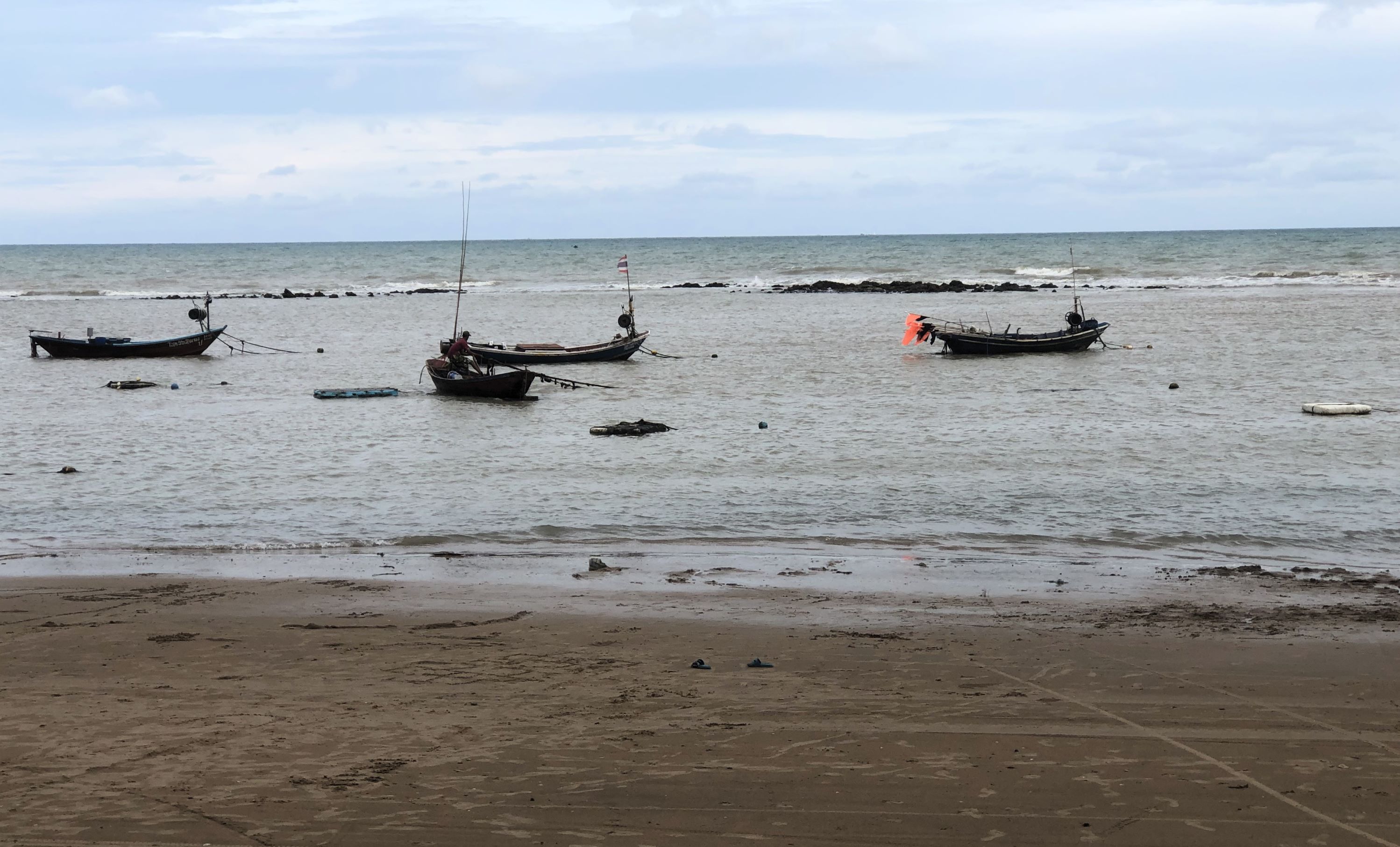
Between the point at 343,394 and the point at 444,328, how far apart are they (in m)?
20.8

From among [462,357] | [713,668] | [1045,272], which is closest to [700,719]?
[713,668]

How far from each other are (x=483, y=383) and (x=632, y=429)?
6655mm

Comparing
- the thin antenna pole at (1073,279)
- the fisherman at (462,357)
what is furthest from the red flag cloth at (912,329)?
the thin antenna pole at (1073,279)

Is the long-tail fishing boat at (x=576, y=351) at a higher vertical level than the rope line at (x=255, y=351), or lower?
higher

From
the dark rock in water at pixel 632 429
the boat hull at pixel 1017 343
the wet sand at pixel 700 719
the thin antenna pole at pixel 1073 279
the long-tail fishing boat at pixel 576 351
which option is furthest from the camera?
the thin antenna pole at pixel 1073 279

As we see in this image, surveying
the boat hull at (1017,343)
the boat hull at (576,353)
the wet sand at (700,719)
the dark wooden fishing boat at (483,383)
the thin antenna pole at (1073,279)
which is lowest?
the wet sand at (700,719)

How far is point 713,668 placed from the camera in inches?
311

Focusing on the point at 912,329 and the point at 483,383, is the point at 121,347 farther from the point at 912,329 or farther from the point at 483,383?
the point at 912,329

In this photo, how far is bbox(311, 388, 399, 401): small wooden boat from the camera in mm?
26219

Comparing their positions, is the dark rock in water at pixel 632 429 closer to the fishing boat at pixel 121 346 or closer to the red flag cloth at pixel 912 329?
the red flag cloth at pixel 912 329

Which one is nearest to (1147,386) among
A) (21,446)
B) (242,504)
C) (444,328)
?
(242,504)

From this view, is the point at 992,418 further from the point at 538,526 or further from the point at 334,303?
the point at 334,303

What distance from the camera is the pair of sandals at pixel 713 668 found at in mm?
7883

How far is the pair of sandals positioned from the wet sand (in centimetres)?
11
